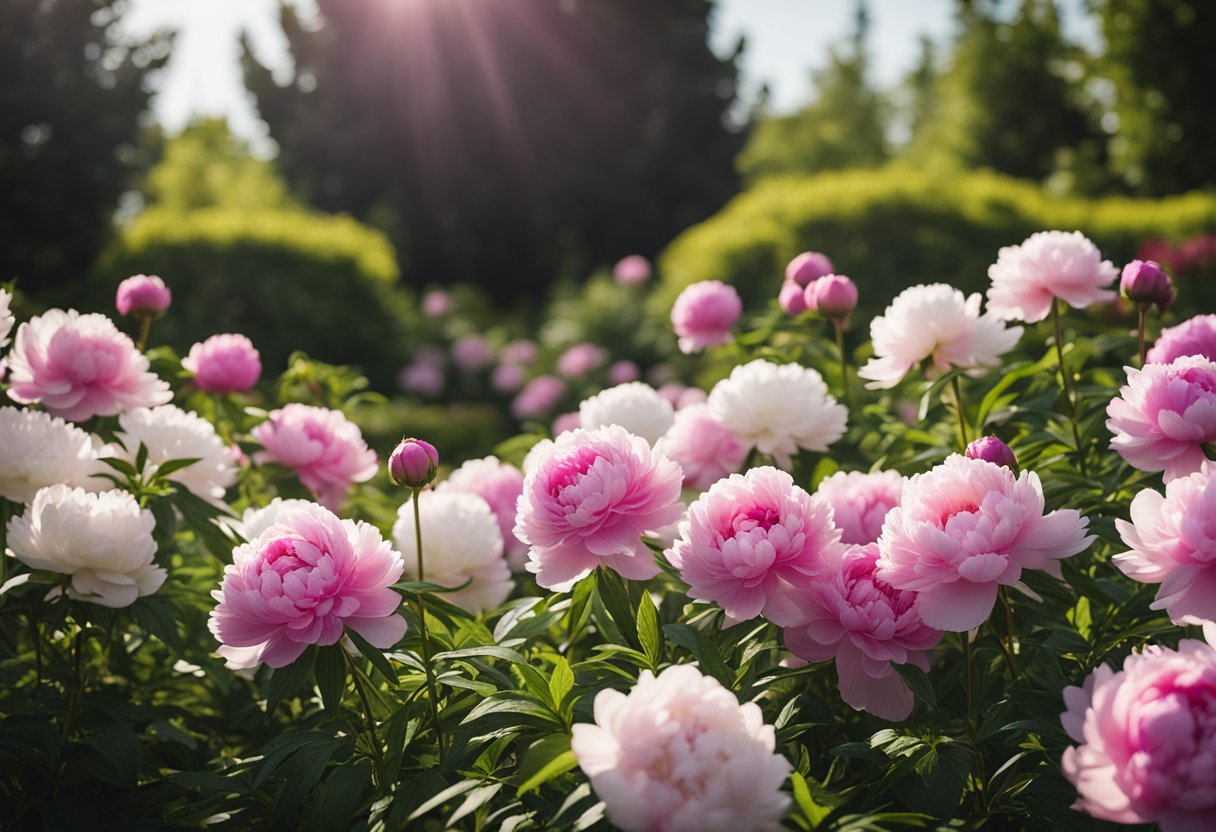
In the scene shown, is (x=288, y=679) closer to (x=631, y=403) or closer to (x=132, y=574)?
(x=132, y=574)

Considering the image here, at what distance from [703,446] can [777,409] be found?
0.66 feet

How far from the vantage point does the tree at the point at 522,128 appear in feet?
46.3

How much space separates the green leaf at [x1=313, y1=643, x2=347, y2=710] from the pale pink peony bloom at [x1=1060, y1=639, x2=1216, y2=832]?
0.88 m

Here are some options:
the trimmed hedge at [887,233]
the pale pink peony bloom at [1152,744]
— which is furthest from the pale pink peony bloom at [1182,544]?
the trimmed hedge at [887,233]

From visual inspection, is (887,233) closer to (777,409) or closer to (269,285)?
(269,285)

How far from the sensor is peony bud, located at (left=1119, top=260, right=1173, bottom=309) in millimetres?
1689

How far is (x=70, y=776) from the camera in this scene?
1.51 meters

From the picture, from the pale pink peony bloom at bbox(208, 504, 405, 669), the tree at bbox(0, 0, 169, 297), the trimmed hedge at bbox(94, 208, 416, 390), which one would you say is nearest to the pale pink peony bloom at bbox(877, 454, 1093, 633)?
the pale pink peony bloom at bbox(208, 504, 405, 669)

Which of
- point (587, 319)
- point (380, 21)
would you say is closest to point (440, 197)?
point (380, 21)

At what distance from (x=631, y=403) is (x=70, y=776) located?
1.17 metres

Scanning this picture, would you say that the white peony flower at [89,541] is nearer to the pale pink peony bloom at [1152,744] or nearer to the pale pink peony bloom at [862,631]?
the pale pink peony bloom at [862,631]

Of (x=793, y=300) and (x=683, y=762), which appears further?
(x=793, y=300)

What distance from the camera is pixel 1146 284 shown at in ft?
5.55

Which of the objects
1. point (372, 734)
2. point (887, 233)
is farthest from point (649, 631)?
point (887, 233)
